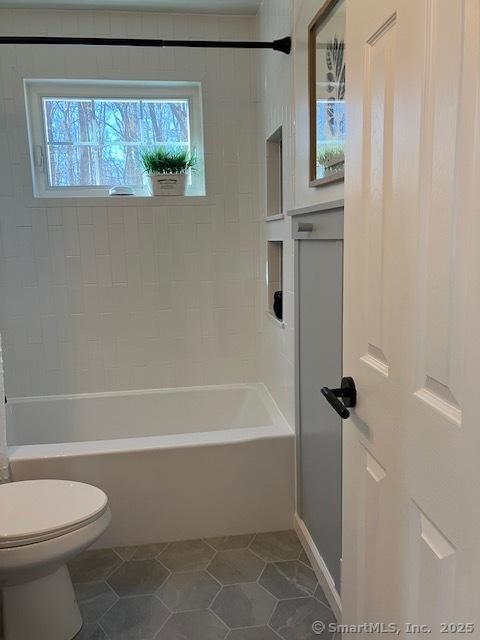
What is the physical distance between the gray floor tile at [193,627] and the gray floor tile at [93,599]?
25 cm

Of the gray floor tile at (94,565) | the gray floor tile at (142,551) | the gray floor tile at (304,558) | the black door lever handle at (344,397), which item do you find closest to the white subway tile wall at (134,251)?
the gray floor tile at (304,558)

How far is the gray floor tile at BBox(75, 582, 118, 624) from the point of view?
1763mm

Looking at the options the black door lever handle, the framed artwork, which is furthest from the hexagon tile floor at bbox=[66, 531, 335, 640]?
the framed artwork

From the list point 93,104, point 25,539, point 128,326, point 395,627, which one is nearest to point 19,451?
point 25,539

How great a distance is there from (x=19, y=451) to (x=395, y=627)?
171cm

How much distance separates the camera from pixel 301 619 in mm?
1709

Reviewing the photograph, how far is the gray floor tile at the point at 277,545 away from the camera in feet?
6.77

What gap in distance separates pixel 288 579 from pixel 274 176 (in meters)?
1.91

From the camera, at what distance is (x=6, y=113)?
2.68 meters

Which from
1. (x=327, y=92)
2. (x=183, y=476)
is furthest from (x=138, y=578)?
(x=327, y=92)

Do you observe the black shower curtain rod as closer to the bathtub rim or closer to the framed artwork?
the framed artwork

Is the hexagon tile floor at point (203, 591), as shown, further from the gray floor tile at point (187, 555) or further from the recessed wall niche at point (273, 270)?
the recessed wall niche at point (273, 270)

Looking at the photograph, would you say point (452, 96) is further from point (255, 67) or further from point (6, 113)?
point (6, 113)

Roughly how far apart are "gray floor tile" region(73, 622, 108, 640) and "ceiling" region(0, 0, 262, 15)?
2.81 m
